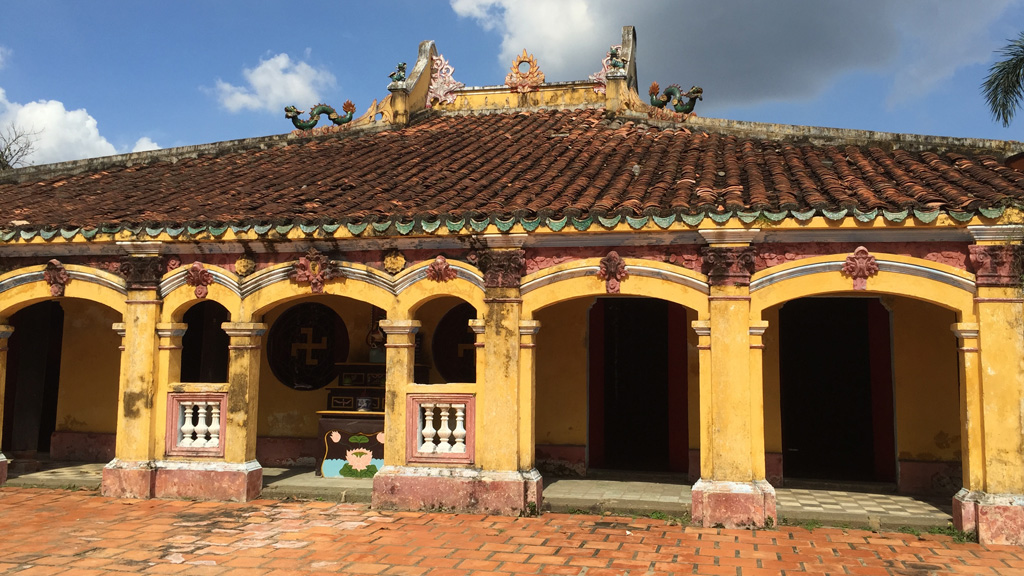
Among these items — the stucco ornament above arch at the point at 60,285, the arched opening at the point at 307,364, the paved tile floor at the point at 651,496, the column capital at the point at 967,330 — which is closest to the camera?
the column capital at the point at 967,330

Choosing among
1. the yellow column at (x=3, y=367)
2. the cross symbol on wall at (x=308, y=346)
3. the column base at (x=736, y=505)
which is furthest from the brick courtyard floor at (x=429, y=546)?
the cross symbol on wall at (x=308, y=346)

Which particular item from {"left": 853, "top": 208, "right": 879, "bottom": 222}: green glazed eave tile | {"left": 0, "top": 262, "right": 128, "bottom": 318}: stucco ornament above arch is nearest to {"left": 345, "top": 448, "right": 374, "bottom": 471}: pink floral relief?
{"left": 0, "top": 262, "right": 128, "bottom": 318}: stucco ornament above arch

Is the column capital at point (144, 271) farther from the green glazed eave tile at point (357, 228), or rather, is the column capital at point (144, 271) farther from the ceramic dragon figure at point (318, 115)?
the ceramic dragon figure at point (318, 115)

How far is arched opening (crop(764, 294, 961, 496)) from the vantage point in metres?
9.12

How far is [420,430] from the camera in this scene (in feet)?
28.2

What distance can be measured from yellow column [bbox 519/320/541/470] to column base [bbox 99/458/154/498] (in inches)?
170

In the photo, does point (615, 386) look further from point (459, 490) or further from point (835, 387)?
point (459, 490)

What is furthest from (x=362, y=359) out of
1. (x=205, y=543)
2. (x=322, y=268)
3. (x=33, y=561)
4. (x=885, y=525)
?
(x=885, y=525)

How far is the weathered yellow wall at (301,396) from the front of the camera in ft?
36.1

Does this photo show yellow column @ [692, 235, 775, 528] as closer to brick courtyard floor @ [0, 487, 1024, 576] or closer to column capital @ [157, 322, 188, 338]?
brick courtyard floor @ [0, 487, 1024, 576]

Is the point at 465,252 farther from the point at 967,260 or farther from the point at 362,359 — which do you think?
the point at 967,260

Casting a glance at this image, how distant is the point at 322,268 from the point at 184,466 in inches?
110

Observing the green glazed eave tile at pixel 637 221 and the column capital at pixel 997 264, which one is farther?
the green glazed eave tile at pixel 637 221

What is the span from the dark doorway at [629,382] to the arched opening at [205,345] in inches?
211
